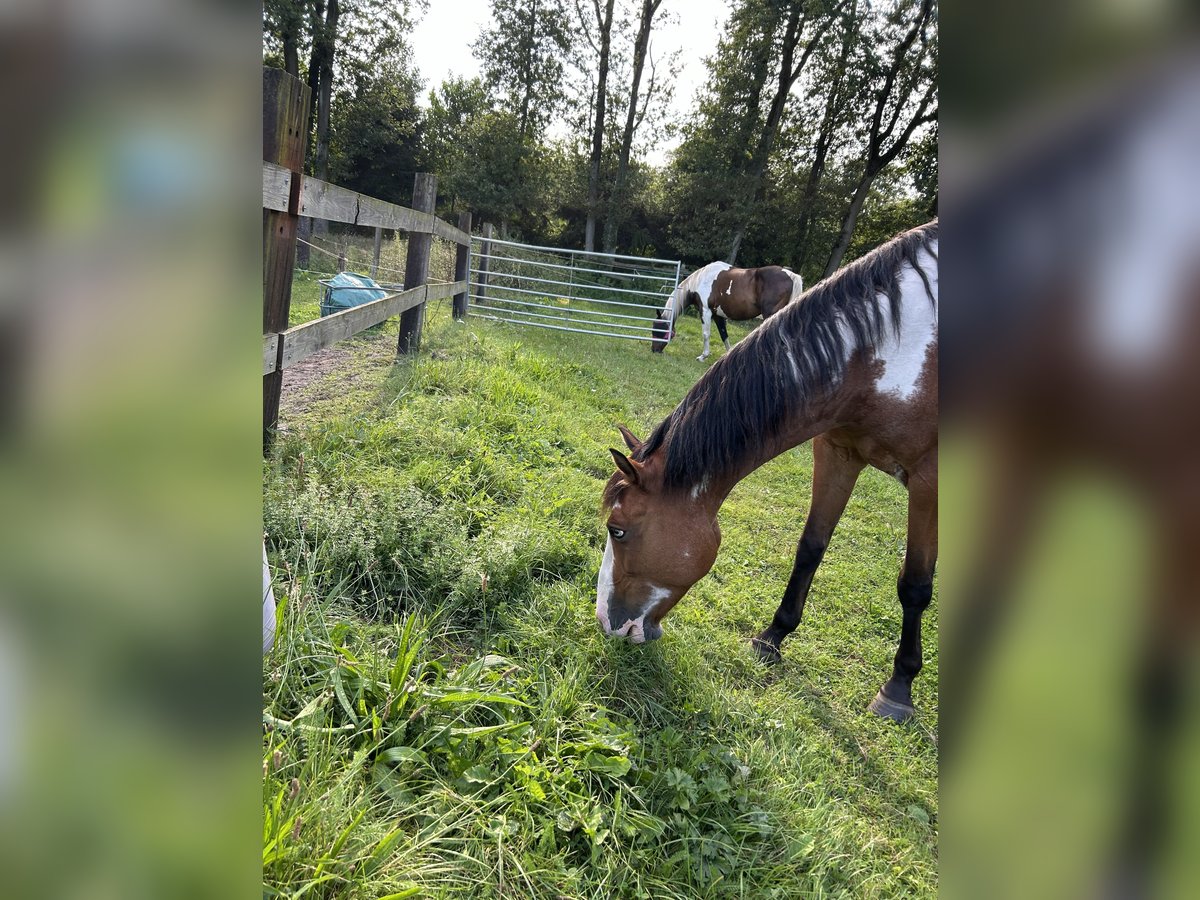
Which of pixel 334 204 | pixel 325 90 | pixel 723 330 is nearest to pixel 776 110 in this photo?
pixel 723 330

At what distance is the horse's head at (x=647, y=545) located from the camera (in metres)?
1.92

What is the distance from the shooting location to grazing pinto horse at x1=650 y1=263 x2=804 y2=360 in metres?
8.88

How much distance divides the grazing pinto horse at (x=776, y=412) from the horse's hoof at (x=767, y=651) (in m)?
A: 0.56

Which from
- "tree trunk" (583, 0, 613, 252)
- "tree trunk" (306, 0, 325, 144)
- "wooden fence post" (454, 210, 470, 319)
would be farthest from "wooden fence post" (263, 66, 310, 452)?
"tree trunk" (583, 0, 613, 252)

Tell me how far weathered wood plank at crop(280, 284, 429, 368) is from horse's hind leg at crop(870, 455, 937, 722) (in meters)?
2.49

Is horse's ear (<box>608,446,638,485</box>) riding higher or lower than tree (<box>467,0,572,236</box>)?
lower

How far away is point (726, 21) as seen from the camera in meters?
15.8

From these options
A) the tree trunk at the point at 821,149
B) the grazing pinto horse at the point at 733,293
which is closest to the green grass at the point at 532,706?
the grazing pinto horse at the point at 733,293

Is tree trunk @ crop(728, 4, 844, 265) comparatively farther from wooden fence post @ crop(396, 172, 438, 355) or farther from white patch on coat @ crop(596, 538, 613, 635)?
white patch on coat @ crop(596, 538, 613, 635)

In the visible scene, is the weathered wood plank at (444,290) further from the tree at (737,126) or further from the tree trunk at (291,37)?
the tree at (737,126)

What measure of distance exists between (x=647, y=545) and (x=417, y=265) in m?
3.44
